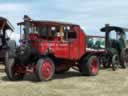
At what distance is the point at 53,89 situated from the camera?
13375 millimetres

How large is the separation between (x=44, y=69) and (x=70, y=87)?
1753mm

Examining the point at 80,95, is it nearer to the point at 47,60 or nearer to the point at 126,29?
the point at 47,60

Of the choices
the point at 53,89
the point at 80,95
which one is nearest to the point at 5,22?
the point at 53,89

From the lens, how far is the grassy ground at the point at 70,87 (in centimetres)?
1252

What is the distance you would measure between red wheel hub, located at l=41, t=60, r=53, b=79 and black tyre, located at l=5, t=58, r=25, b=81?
1.31 meters

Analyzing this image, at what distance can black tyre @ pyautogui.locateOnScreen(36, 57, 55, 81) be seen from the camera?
15.2 metres

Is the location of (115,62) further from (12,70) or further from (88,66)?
(12,70)

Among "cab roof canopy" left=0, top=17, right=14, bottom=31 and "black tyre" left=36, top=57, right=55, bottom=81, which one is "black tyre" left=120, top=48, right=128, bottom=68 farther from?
"black tyre" left=36, top=57, right=55, bottom=81

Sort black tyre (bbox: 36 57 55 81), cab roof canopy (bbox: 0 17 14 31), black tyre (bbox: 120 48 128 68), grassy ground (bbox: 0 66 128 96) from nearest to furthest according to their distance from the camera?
grassy ground (bbox: 0 66 128 96) → black tyre (bbox: 36 57 55 81) → cab roof canopy (bbox: 0 17 14 31) → black tyre (bbox: 120 48 128 68)

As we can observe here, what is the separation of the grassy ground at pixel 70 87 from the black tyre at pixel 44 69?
0.26 metres

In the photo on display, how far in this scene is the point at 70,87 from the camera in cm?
1398

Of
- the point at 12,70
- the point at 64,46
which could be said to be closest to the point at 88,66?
the point at 64,46

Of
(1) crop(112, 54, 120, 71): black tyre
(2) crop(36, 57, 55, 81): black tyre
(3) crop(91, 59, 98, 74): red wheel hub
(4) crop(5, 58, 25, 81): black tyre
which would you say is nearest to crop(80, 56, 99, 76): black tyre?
(3) crop(91, 59, 98, 74): red wheel hub

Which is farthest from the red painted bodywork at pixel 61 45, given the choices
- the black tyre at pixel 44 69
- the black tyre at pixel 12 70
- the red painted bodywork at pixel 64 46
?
the black tyre at pixel 12 70
